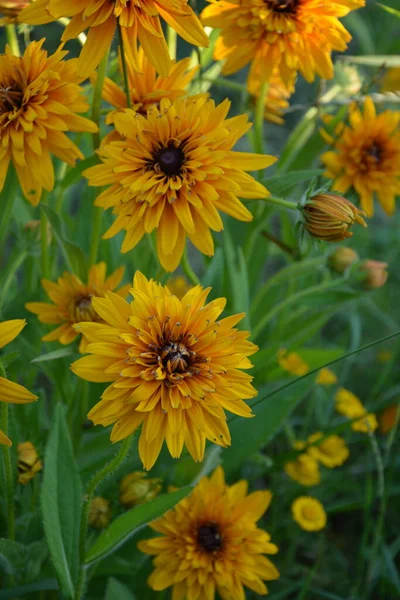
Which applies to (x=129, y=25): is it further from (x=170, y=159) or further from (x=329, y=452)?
(x=329, y=452)

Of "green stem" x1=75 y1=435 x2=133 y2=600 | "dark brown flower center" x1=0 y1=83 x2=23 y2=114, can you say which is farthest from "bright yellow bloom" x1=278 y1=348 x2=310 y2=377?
"dark brown flower center" x1=0 y1=83 x2=23 y2=114

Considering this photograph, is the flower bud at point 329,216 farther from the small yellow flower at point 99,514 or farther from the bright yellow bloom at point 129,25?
the small yellow flower at point 99,514

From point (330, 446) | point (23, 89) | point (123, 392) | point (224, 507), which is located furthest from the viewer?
point (330, 446)

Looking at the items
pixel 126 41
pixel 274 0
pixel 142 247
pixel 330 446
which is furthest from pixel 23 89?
pixel 330 446

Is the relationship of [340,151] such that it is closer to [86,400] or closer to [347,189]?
[347,189]

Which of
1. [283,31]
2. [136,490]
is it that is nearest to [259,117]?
[283,31]
